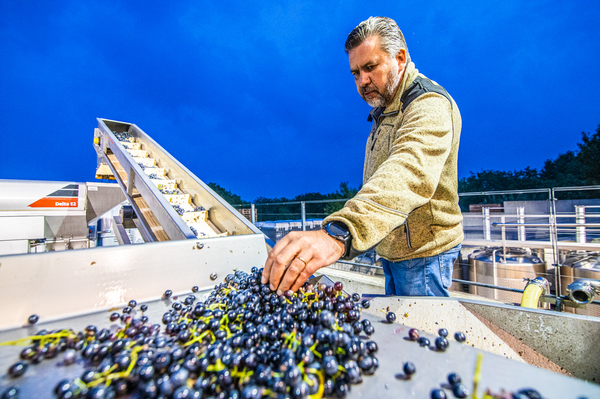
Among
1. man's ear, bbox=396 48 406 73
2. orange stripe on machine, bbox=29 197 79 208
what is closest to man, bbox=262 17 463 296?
man's ear, bbox=396 48 406 73

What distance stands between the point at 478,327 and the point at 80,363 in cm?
101

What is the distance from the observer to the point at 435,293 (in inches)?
52.1

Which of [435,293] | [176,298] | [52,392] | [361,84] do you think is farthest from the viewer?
[361,84]

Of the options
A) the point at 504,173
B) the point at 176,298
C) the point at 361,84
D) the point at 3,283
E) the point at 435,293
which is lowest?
the point at 435,293

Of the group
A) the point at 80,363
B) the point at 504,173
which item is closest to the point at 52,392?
the point at 80,363

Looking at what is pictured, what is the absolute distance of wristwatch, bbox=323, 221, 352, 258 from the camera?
792mm

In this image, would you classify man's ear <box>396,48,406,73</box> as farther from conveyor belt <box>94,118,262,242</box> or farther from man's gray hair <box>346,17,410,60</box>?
conveyor belt <box>94,118,262,242</box>

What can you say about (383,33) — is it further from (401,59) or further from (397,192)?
(397,192)

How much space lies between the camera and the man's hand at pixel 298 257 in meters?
0.74

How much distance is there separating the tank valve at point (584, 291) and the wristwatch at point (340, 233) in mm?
782

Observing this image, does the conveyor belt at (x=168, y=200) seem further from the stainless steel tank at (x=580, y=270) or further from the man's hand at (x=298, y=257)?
the stainless steel tank at (x=580, y=270)

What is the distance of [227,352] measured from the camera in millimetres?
542

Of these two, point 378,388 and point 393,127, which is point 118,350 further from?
point 393,127

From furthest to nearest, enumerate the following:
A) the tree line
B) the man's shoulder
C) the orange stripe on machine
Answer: the tree line
the orange stripe on machine
the man's shoulder
